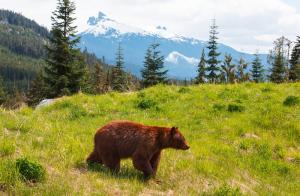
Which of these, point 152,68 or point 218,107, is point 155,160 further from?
point 152,68

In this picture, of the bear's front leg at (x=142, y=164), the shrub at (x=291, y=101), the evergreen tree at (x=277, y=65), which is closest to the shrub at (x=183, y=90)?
the shrub at (x=291, y=101)

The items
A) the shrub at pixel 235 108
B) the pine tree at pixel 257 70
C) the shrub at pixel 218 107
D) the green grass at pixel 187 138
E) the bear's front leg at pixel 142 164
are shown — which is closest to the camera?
the green grass at pixel 187 138

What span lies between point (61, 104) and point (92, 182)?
10.1 metres

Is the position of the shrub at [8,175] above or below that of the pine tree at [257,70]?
below

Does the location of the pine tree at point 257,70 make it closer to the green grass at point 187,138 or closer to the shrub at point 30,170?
the green grass at point 187,138

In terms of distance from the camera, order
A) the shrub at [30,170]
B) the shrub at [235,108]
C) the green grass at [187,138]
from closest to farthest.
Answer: the shrub at [30,170], the green grass at [187,138], the shrub at [235,108]

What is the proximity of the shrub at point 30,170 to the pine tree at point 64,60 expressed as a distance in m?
39.7

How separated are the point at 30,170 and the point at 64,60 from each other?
44.0 m

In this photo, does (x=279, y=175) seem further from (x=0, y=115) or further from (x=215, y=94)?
(x=0, y=115)

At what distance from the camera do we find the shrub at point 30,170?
7.68m

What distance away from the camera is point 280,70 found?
211 ft

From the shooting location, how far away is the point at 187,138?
555 inches

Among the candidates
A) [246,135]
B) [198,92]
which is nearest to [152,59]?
[198,92]

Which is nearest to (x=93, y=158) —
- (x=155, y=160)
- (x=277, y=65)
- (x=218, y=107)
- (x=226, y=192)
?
(x=155, y=160)
